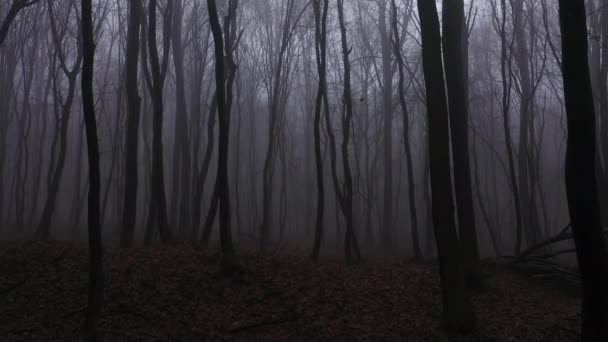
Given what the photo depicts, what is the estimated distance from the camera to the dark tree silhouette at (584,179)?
4387mm

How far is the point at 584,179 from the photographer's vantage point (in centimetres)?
443

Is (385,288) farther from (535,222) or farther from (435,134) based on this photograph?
(535,222)

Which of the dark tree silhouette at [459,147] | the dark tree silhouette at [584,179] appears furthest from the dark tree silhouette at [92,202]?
the dark tree silhouette at [459,147]

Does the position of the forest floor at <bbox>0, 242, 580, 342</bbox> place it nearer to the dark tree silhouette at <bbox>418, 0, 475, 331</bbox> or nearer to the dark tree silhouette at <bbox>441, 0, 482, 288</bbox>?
the dark tree silhouette at <bbox>418, 0, 475, 331</bbox>

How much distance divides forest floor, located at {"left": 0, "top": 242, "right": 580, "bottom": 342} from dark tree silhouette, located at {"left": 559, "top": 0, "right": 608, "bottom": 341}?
5.87ft

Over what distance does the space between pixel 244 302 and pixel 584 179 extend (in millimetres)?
5332

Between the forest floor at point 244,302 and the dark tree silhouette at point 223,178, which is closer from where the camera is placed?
the forest floor at point 244,302

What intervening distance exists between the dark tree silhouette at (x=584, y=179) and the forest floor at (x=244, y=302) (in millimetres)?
1790

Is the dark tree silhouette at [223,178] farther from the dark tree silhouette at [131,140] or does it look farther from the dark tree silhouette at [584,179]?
the dark tree silhouette at [584,179]

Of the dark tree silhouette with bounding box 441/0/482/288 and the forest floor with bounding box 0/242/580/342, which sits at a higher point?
the dark tree silhouette with bounding box 441/0/482/288

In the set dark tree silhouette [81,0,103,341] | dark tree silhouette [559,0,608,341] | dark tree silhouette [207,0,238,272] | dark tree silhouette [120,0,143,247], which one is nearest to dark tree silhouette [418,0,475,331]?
dark tree silhouette [559,0,608,341]

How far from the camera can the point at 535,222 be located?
15016 millimetres

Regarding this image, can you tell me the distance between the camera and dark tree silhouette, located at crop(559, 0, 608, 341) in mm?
4387

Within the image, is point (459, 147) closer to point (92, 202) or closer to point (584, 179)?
point (584, 179)
